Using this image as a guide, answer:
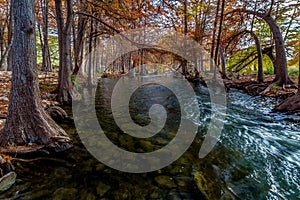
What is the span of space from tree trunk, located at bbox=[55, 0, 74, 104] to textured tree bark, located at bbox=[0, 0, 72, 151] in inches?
170

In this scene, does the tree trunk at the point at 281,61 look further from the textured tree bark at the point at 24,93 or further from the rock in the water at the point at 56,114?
the textured tree bark at the point at 24,93

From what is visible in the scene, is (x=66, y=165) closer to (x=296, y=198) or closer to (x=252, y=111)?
(x=296, y=198)

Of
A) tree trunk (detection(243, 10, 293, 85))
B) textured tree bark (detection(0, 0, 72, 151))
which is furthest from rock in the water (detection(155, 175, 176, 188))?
tree trunk (detection(243, 10, 293, 85))

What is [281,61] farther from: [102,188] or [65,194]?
[65,194]

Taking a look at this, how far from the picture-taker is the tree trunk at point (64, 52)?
747cm

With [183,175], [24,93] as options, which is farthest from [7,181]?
[183,175]

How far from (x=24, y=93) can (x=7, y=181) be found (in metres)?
1.65

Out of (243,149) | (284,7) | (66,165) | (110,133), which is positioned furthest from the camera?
(284,7)

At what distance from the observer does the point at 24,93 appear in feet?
11.5

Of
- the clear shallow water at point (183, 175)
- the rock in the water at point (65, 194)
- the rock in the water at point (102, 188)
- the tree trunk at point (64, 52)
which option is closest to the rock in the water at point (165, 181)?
the clear shallow water at point (183, 175)

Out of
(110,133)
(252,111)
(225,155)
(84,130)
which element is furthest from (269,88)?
(84,130)

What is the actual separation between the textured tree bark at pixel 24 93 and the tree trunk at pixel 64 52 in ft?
14.2

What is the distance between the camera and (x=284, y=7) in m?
12.7

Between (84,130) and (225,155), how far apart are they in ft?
13.1
